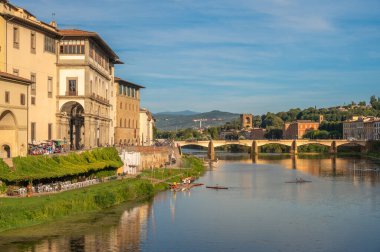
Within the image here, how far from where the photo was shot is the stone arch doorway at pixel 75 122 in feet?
175

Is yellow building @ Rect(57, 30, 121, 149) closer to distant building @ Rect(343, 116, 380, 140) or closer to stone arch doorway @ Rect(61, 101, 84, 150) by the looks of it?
stone arch doorway @ Rect(61, 101, 84, 150)

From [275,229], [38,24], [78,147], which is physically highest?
[38,24]

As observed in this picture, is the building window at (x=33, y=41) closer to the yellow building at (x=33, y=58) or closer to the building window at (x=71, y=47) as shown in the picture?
the yellow building at (x=33, y=58)

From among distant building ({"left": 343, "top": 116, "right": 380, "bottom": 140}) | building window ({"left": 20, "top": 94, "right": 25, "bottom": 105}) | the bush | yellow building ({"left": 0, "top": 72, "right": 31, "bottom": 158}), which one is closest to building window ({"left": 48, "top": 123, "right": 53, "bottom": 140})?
the bush

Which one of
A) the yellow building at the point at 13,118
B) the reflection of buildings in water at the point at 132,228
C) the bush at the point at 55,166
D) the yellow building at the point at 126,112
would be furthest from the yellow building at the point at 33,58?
the yellow building at the point at 126,112

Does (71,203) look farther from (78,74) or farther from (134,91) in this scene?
Answer: (134,91)

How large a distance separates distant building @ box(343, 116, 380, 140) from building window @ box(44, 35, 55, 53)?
124144 millimetres

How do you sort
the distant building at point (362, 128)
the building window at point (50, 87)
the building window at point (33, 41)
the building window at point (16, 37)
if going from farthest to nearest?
1. the distant building at point (362, 128)
2. the building window at point (50, 87)
3. the building window at point (33, 41)
4. the building window at point (16, 37)

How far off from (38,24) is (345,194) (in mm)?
29851

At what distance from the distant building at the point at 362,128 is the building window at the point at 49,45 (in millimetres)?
124144

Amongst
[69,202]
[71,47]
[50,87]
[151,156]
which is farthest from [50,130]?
[151,156]

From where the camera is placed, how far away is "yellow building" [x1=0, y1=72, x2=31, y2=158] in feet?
129

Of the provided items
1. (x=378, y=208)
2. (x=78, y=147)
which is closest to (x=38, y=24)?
(x=78, y=147)

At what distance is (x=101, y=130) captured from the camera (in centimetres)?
6097
